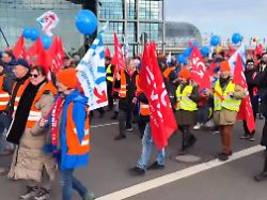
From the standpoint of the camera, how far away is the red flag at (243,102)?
8.04 metres

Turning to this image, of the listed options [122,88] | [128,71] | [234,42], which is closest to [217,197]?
[122,88]

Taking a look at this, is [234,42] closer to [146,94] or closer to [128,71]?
[128,71]

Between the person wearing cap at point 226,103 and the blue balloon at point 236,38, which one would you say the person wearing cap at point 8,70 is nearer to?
the person wearing cap at point 226,103

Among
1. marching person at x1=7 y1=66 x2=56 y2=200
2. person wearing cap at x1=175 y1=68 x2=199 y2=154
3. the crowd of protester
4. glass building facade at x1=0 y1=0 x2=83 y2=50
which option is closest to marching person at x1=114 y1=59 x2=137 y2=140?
person wearing cap at x1=175 y1=68 x2=199 y2=154

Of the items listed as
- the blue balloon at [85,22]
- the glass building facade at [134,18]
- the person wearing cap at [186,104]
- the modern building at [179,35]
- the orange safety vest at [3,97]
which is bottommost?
the modern building at [179,35]

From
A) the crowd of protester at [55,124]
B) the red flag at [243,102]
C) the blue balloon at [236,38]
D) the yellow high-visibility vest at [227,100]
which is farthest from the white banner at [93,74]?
the blue balloon at [236,38]

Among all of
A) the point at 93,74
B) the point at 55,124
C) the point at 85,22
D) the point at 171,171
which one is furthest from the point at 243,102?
the point at 55,124

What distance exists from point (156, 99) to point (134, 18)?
34.2 meters

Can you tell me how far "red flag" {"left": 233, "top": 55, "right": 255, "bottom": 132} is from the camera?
8039 mm

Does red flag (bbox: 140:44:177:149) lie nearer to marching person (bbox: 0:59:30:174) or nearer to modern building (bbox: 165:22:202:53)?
marching person (bbox: 0:59:30:174)

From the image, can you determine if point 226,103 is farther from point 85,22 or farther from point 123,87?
point 123,87

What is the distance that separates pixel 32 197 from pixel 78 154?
115 cm

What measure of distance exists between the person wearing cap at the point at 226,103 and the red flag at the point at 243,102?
6.4 inches

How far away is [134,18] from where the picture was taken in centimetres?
4050
